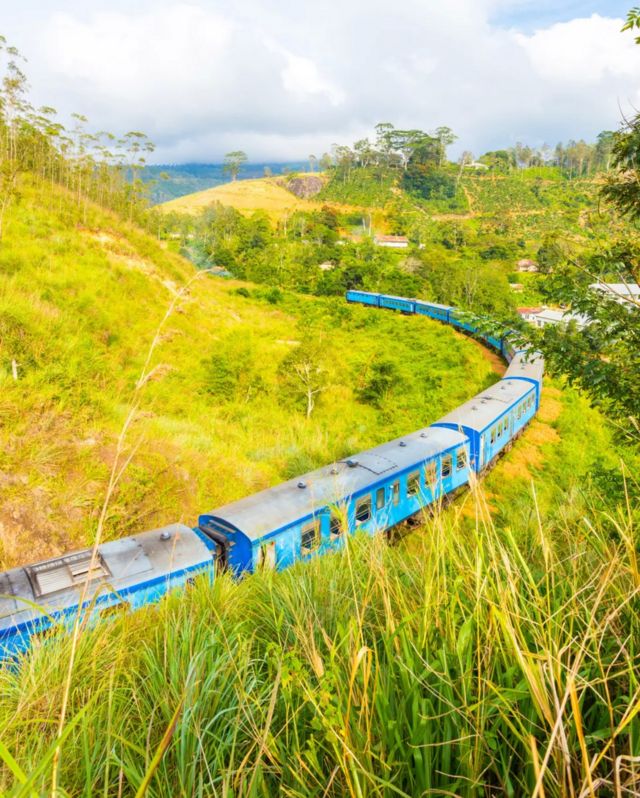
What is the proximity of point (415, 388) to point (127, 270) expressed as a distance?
1453cm

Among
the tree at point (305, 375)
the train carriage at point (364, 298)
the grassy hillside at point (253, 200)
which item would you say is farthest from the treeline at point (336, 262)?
the grassy hillside at point (253, 200)

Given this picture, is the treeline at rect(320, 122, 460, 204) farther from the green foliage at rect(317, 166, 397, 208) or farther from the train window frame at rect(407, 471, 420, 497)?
the train window frame at rect(407, 471, 420, 497)

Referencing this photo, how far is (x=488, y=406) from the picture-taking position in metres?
13.2

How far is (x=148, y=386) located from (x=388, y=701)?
14.0 metres

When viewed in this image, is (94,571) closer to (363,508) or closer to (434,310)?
(363,508)

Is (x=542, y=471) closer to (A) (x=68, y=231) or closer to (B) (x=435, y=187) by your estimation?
(A) (x=68, y=231)

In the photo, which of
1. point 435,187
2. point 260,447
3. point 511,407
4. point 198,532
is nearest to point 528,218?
point 435,187

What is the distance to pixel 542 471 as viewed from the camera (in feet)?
45.1

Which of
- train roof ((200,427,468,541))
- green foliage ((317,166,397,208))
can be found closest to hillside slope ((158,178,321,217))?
green foliage ((317,166,397,208))

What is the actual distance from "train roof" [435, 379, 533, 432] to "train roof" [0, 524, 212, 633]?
22.1 feet

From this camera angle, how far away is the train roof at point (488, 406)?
468 inches

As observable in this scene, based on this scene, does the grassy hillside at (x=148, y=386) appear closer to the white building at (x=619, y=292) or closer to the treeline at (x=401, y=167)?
the white building at (x=619, y=292)

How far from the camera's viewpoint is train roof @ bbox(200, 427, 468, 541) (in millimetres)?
7121

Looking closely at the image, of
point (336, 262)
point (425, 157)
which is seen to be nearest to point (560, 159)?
point (425, 157)
